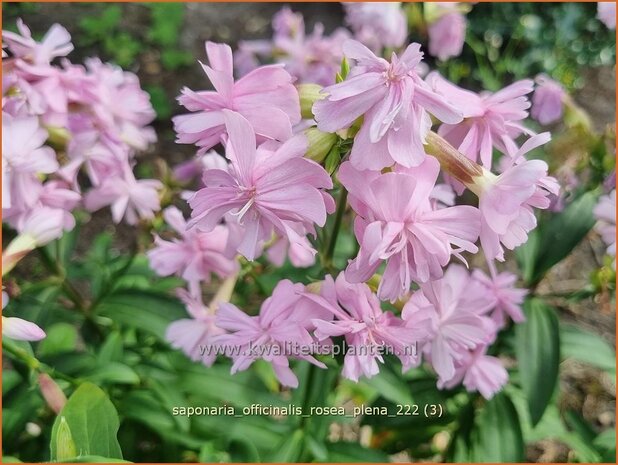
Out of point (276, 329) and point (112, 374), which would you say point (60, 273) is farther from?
point (276, 329)

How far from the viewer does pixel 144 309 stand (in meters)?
1.12

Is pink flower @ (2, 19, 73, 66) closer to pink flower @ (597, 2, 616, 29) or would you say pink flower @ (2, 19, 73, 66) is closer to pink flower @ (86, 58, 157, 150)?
pink flower @ (86, 58, 157, 150)

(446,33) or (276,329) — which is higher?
(446,33)

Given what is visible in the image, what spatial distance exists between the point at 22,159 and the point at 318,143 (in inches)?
17.8

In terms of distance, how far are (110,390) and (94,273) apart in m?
0.23

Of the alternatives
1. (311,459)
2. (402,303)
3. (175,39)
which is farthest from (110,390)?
(175,39)

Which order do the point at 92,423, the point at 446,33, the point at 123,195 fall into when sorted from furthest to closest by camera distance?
the point at 446,33, the point at 123,195, the point at 92,423

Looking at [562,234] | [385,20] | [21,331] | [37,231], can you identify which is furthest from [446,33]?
[21,331]

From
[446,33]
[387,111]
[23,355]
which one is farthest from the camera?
[446,33]

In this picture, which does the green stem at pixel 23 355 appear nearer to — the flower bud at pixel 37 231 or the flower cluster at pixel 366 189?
the flower bud at pixel 37 231

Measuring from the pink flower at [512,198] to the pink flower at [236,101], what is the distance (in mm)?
205

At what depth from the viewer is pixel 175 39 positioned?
2566mm

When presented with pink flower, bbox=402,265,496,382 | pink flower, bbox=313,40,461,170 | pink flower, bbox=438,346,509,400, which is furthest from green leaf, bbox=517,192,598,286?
pink flower, bbox=313,40,461,170

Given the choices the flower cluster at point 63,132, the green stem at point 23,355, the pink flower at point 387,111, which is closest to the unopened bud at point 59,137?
the flower cluster at point 63,132
